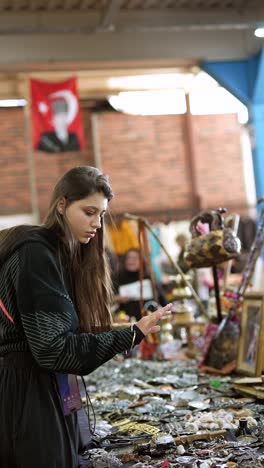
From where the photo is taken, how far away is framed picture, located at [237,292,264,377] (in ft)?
13.9

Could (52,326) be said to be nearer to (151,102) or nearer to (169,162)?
(169,162)

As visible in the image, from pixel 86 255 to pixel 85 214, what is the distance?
0.88ft

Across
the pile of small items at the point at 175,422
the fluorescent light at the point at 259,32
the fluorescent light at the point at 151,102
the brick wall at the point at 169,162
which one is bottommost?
the pile of small items at the point at 175,422

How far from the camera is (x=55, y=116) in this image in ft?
29.3

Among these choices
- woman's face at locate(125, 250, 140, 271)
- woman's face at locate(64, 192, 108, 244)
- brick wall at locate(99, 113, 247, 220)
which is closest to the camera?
woman's face at locate(64, 192, 108, 244)

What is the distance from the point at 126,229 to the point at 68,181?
8.52 meters

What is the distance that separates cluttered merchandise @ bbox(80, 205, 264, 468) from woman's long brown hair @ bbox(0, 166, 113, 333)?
0.78 ft

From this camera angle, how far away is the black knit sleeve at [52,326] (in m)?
2.44

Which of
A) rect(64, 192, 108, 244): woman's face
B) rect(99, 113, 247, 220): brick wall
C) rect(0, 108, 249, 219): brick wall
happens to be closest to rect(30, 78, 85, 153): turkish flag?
rect(0, 108, 249, 219): brick wall

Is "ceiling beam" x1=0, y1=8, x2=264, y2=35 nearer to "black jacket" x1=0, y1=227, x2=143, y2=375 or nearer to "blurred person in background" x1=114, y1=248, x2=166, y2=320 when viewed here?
"blurred person in background" x1=114, y1=248, x2=166, y2=320

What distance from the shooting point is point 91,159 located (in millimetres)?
12641

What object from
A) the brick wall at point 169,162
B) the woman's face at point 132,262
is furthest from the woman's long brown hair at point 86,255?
the brick wall at point 169,162

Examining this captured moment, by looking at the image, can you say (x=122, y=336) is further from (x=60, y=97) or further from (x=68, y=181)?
(x=60, y=97)

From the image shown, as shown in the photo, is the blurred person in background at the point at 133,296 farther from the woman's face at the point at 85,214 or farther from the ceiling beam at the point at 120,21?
the woman's face at the point at 85,214
